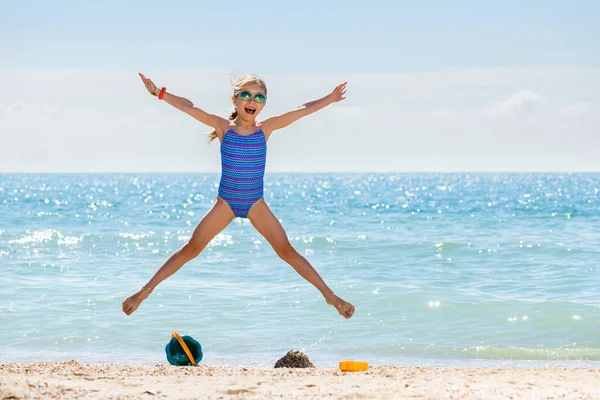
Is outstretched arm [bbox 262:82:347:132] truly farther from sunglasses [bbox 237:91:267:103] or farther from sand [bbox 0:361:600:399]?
sand [bbox 0:361:600:399]

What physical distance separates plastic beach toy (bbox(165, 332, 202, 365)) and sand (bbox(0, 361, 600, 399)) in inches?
28.8

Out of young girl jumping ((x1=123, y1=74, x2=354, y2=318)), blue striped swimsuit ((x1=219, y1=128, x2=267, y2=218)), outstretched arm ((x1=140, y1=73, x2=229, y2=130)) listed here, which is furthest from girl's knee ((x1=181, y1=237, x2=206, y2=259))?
outstretched arm ((x1=140, y1=73, x2=229, y2=130))

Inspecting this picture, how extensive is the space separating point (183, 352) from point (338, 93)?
279 centimetres

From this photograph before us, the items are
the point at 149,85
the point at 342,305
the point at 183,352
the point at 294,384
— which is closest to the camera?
the point at 294,384

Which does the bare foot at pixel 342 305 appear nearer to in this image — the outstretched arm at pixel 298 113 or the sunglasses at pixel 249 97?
the outstretched arm at pixel 298 113

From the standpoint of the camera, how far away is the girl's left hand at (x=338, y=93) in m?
6.84

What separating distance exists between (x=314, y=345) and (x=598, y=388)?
4558 mm

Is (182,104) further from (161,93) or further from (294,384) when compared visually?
(294,384)

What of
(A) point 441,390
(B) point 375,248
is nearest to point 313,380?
(A) point 441,390

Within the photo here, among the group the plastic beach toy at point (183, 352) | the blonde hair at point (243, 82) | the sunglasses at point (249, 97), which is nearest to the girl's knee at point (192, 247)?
the blonde hair at point (243, 82)

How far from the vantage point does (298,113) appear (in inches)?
262

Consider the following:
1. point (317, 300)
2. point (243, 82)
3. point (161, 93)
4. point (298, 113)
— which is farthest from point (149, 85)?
point (317, 300)

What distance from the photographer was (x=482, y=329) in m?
11.1

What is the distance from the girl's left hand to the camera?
6836mm
